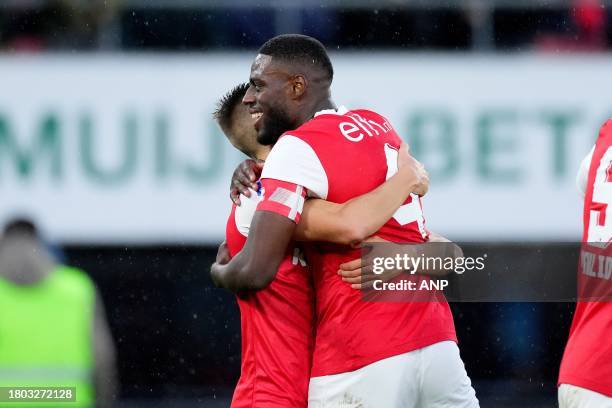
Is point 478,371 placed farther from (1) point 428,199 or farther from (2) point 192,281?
(2) point 192,281

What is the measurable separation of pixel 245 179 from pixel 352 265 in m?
0.45

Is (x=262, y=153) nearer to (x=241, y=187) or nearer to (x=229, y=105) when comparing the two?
(x=229, y=105)

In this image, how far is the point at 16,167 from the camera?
7.02 m

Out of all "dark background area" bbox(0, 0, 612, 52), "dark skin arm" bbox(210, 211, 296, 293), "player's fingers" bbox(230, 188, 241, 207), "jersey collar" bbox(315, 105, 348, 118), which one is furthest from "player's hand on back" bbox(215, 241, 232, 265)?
"dark background area" bbox(0, 0, 612, 52)

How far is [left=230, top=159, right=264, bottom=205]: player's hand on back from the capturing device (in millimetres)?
3598

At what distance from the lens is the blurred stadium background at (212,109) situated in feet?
23.1

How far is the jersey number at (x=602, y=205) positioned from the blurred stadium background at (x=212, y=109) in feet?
11.7

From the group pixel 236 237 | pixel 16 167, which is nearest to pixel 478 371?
pixel 16 167

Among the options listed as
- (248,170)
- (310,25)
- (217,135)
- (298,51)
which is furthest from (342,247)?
(217,135)

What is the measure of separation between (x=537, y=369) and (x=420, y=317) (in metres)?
4.32

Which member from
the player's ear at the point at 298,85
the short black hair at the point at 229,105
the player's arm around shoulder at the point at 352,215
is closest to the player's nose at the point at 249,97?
the player's ear at the point at 298,85

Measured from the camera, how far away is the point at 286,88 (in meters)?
3.67

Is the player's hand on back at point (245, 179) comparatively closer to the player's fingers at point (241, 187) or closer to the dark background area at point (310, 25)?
the player's fingers at point (241, 187)

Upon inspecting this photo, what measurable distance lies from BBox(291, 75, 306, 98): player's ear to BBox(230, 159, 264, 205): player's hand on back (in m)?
0.24
